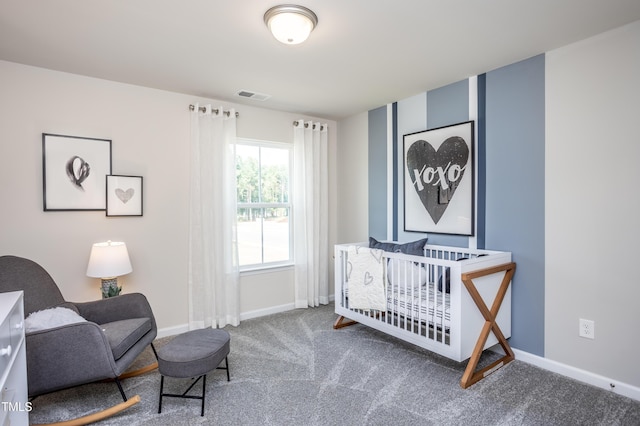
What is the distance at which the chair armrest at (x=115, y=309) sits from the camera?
2467 mm

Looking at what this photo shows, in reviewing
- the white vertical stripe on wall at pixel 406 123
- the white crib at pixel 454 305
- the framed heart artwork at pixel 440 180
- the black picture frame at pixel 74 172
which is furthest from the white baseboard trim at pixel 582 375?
the black picture frame at pixel 74 172

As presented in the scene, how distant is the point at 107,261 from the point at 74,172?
2.74 ft

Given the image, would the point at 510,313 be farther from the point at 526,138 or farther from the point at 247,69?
the point at 247,69

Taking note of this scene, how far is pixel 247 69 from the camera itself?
277 centimetres

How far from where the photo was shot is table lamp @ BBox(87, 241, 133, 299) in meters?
2.65

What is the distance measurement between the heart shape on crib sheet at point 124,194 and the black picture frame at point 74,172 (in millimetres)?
114

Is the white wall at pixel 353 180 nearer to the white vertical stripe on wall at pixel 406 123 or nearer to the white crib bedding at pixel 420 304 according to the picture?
the white vertical stripe on wall at pixel 406 123

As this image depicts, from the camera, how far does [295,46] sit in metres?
2.37

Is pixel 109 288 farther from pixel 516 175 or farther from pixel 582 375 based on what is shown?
pixel 582 375

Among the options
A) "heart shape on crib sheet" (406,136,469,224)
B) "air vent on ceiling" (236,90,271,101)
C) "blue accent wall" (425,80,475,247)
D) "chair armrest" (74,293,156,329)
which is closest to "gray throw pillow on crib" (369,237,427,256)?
"blue accent wall" (425,80,475,247)

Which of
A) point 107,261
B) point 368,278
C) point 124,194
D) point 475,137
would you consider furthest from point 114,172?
point 475,137

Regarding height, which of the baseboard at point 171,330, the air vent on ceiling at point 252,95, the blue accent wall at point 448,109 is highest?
the air vent on ceiling at point 252,95

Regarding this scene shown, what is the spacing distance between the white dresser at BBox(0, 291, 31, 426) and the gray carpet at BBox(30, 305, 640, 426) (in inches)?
21.1

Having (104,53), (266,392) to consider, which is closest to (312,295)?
(266,392)
